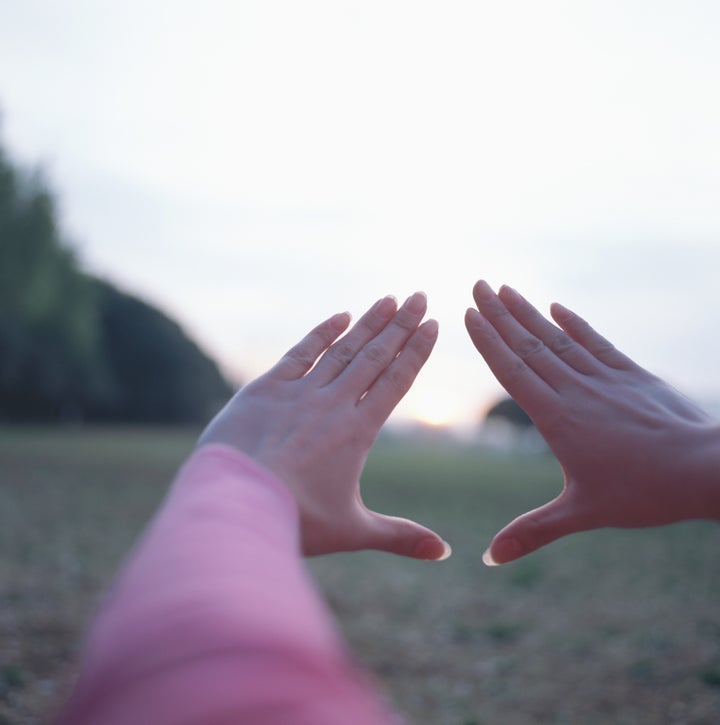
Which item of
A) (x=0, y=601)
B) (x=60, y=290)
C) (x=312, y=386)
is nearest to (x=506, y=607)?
(x=0, y=601)

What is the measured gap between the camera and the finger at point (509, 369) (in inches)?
97.0

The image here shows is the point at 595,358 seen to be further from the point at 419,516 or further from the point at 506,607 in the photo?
the point at 419,516

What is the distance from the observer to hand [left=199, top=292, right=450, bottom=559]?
1944 mm

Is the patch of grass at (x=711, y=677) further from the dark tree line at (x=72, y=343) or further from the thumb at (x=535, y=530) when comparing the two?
the dark tree line at (x=72, y=343)

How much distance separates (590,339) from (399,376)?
2.39ft

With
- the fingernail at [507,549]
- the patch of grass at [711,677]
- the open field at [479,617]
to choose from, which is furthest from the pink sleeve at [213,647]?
the patch of grass at [711,677]

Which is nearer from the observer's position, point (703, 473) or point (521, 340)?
point (703, 473)

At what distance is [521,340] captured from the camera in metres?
2.56

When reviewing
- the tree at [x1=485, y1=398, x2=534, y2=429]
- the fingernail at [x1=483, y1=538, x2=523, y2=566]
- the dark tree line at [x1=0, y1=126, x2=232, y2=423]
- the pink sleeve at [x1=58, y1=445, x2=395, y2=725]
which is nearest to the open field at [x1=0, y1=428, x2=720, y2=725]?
the fingernail at [x1=483, y1=538, x2=523, y2=566]

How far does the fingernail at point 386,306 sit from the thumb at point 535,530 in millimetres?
838

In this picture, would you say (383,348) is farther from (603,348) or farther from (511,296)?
(603,348)

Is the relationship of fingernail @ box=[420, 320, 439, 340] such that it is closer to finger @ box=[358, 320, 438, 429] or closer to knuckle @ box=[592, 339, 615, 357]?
finger @ box=[358, 320, 438, 429]

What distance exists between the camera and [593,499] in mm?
2320

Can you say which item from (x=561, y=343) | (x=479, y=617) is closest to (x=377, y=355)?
(x=561, y=343)
